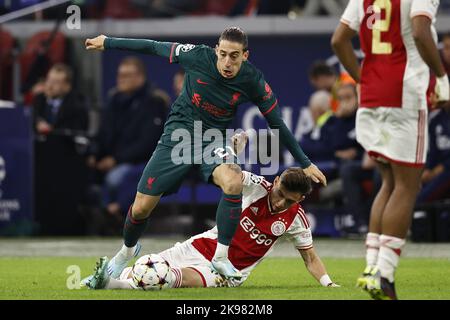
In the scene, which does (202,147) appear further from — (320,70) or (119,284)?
(320,70)

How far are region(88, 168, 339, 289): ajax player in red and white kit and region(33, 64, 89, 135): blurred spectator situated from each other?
827 cm

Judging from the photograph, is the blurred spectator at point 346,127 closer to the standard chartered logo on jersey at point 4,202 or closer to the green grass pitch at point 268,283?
the green grass pitch at point 268,283

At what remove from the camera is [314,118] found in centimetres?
1731

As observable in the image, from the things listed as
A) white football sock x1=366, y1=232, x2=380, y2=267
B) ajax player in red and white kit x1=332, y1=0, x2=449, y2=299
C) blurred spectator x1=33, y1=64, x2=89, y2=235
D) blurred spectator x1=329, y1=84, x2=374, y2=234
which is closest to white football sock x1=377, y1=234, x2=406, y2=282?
ajax player in red and white kit x1=332, y1=0, x2=449, y2=299

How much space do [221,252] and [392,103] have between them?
72.5 inches

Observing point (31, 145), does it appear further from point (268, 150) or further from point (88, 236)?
point (268, 150)

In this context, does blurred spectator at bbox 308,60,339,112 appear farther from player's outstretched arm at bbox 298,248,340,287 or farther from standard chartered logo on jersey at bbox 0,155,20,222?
player's outstretched arm at bbox 298,248,340,287

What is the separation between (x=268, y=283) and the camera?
32.6ft

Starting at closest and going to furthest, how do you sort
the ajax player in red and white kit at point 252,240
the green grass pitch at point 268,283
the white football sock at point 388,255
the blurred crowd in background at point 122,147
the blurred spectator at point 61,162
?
the white football sock at point 388,255 → the green grass pitch at point 268,283 → the ajax player in red and white kit at point 252,240 → the blurred crowd in background at point 122,147 → the blurred spectator at point 61,162

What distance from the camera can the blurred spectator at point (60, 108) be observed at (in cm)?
1733

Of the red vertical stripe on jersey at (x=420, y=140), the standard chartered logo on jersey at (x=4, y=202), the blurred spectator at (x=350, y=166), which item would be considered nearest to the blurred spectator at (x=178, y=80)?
the blurred spectator at (x=350, y=166)

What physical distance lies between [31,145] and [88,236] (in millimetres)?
1527

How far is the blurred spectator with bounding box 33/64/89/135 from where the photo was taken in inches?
682

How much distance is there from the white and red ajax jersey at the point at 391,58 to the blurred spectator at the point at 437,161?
7.99 meters
